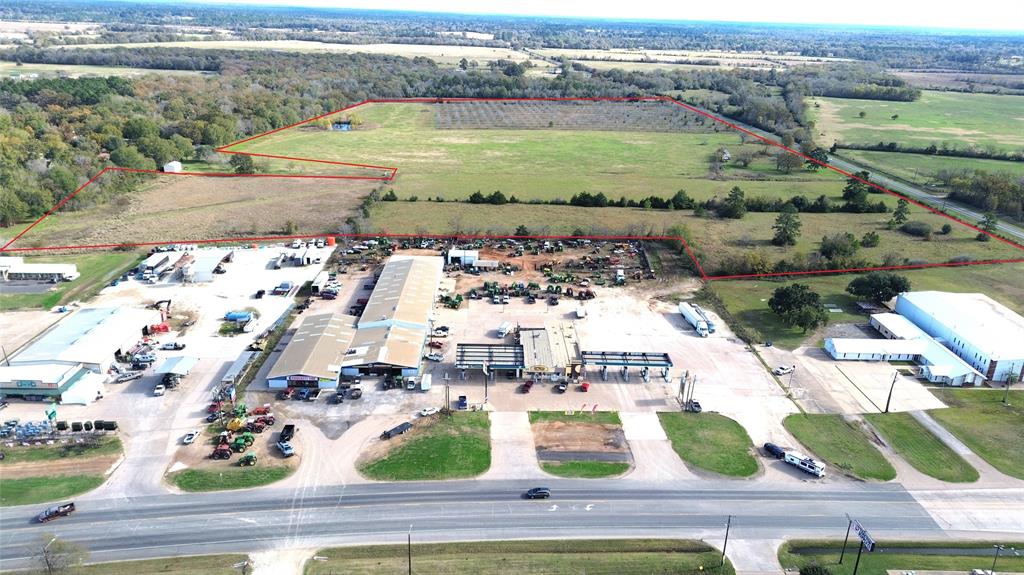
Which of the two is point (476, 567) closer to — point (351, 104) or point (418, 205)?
point (418, 205)

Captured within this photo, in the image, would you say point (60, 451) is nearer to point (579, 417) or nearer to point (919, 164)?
point (579, 417)

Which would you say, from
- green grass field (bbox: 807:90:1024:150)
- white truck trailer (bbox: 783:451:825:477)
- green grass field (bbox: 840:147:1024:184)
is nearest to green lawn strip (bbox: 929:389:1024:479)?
white truck trailer (bbox: 783:451:825:477)

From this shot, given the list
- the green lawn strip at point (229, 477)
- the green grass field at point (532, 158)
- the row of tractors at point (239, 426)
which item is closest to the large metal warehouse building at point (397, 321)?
the row of tractors at point (239, 426)

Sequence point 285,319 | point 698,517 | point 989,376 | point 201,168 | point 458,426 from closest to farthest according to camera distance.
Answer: point 698,517, point 458,426, point 989,376, point 285,319, point 201,168

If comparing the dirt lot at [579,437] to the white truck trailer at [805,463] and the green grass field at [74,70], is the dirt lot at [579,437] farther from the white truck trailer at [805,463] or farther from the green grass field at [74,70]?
the green grass field at [74,70]

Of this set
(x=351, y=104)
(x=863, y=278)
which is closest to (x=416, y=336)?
(x=863, y=278)

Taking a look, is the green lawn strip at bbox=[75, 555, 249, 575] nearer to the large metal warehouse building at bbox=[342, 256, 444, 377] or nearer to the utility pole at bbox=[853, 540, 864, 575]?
the large metal warehouse building at bbox=[342, 256, 444, 377]
